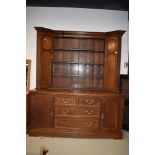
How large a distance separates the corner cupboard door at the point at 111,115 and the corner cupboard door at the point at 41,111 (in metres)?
1.10

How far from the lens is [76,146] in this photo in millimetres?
3305

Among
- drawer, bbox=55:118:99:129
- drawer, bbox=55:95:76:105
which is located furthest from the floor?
drawer, bbox=55:95:76:105

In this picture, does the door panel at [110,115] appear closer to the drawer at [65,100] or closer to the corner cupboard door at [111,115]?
the corner cupboard door at [111,115]

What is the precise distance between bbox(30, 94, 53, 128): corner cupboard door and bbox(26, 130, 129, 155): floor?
0.30m

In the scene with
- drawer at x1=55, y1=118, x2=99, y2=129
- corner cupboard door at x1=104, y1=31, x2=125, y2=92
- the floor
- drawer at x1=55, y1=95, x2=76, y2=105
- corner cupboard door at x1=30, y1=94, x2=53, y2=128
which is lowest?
the floor

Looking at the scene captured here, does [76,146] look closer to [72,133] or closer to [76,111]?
[72,133]

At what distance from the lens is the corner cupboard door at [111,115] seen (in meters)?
3.68

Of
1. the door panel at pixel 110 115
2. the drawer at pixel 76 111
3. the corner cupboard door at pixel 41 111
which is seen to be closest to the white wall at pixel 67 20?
the corner cupboard door at pixel 41 111

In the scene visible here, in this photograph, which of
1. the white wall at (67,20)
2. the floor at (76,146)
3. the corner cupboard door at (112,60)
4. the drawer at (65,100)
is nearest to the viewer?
the floor at (76,146)

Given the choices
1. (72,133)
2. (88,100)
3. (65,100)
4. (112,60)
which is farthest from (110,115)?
(112,60)

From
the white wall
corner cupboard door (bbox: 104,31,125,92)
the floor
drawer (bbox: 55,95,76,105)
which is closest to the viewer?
the floor

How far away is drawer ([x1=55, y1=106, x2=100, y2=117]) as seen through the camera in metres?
3.67

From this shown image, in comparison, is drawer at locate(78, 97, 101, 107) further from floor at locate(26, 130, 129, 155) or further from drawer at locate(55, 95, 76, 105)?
floor at locate(26, 130, 129, 155)
